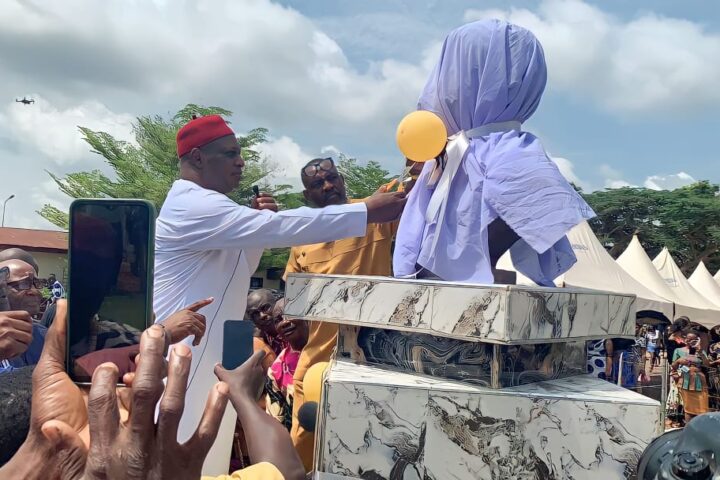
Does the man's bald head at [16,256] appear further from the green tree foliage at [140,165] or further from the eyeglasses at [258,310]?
the green tree foliage at [140,165]

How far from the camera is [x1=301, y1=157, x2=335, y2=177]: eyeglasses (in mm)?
3027

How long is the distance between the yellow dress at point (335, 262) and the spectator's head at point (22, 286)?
1.84 meters

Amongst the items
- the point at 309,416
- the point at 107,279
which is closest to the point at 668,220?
the point at 309,416

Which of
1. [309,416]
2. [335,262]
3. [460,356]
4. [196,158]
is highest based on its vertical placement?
[196,158]

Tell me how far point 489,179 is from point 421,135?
0.26m

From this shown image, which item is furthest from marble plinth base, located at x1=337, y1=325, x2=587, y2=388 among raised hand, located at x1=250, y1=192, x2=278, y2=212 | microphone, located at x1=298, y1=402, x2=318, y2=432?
raised hand, located at x1=250, y1=192, x2=278, y2=212

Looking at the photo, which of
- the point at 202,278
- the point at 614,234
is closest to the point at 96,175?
the point at 202,278

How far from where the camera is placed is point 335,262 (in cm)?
264

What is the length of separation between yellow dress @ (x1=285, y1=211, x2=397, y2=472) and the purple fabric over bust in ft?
1.58

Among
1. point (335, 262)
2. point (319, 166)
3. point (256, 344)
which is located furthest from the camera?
point (256, 344)

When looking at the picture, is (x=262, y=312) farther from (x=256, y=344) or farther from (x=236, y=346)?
(x=236, y=346)

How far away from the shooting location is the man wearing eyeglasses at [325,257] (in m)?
2.44

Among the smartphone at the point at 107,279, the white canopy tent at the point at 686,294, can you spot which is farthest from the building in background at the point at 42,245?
the smartphone at the point at 107,279

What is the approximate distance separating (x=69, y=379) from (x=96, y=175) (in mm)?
23197
